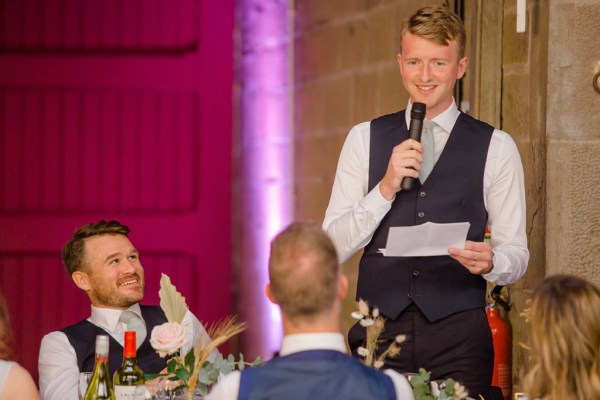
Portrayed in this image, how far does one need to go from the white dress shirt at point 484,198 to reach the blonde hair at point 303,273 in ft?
2.76

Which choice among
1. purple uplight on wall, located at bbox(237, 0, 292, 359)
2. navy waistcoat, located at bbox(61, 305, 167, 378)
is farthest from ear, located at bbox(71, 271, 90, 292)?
purple uplight on wall, located at bbox(237, 0, 292, 359)

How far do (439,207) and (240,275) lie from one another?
7.95 feet

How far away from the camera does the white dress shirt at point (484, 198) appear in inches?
109

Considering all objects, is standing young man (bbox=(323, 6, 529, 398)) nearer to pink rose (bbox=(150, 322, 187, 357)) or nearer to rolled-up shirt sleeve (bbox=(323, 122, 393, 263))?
rolled-up shirt sleeve (bbox=(323, 122, 393, 263))

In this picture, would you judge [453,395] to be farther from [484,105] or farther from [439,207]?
[484,105]

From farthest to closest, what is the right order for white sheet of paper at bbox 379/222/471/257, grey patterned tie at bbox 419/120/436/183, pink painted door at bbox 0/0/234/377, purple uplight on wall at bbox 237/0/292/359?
purple uplight on wall at bbox 237/0/292/359 < pink painted door at bbox 0/0/234/377 < grey patterned tie at bbox 419/120/436/183 < white sheet of paper at bbox 379/222/471/257

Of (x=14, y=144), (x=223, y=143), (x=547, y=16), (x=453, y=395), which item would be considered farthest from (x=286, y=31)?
(x=453, y=395)

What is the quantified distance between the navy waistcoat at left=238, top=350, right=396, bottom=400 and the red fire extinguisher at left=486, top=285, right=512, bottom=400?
1.86m

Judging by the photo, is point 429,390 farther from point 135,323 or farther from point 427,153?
point 135,323

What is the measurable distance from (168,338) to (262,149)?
2.81m

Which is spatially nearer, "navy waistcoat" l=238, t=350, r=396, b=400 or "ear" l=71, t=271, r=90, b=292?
"navy waistcoat" l=238, t=350, r=396, b=400

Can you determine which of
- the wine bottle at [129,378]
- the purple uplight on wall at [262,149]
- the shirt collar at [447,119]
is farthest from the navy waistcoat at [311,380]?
the purple uplight on wall at [262,149]

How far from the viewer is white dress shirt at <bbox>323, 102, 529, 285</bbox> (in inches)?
109

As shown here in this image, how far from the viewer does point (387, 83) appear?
14.1ft
